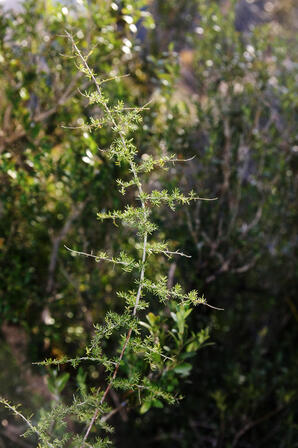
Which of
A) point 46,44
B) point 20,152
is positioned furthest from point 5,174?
point 46,44

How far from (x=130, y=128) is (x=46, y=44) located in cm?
197

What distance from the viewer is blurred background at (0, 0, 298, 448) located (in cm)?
275

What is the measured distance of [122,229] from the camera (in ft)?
9.61

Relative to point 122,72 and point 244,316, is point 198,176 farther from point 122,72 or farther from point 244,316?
point 244,316

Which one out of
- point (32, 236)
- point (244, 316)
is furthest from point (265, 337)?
point (32, 236)

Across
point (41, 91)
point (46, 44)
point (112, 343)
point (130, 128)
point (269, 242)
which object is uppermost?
point (130, 128)

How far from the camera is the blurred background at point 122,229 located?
9.03 ft

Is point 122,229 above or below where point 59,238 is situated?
above

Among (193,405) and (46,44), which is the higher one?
(46,44)

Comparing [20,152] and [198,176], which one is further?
[198,176]

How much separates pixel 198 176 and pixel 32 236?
4.11ft

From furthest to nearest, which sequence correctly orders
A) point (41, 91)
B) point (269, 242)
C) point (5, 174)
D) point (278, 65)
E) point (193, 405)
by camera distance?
point (278, 65) < point (269, 242) < point (193, 405) < point (41, 91) < point (5, 174)

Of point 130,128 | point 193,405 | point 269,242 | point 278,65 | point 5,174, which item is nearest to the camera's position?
point 130,128

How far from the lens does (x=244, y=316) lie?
3.66 meters
